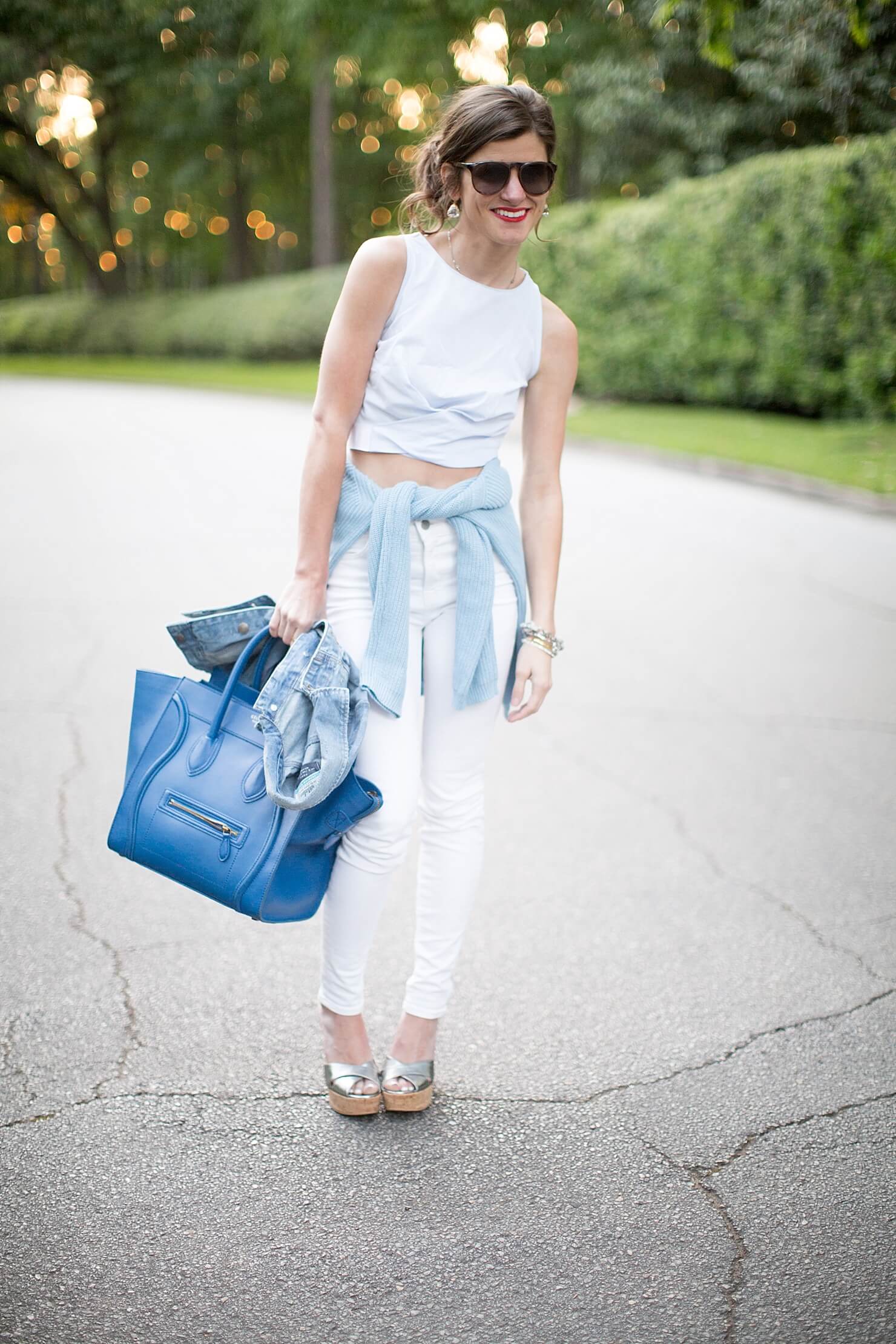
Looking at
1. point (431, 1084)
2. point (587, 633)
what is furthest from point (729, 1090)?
point (587, 633)

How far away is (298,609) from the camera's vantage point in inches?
93.7

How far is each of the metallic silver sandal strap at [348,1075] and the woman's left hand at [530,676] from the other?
834 mm

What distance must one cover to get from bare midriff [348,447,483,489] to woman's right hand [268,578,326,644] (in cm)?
25

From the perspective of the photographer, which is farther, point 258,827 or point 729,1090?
point 729,1090

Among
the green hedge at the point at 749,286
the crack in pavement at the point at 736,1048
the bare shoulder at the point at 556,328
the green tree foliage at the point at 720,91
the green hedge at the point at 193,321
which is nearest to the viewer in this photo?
the bare shoulder at the point at 556,328

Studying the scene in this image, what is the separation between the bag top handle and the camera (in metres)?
2.38

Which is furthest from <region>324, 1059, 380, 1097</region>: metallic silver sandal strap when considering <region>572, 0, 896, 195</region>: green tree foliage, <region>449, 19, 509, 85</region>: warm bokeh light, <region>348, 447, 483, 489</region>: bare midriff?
<region>449, 19, 509, 85</region>: warm bokeh light

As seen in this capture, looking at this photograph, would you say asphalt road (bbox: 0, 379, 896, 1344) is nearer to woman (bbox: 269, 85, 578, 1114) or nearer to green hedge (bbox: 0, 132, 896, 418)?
woman (bbox: 269, 85, 578, 1114)

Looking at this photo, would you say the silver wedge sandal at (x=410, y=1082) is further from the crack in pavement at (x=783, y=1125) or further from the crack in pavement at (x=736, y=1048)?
the crack in pavement at (x=783, y=1125)

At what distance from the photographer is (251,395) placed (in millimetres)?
22719

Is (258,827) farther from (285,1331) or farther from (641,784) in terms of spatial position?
(641,784)

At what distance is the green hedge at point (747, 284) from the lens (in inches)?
538

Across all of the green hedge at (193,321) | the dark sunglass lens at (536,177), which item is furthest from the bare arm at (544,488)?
the green hedge at (193,321)

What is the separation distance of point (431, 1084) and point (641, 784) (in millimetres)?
2176
